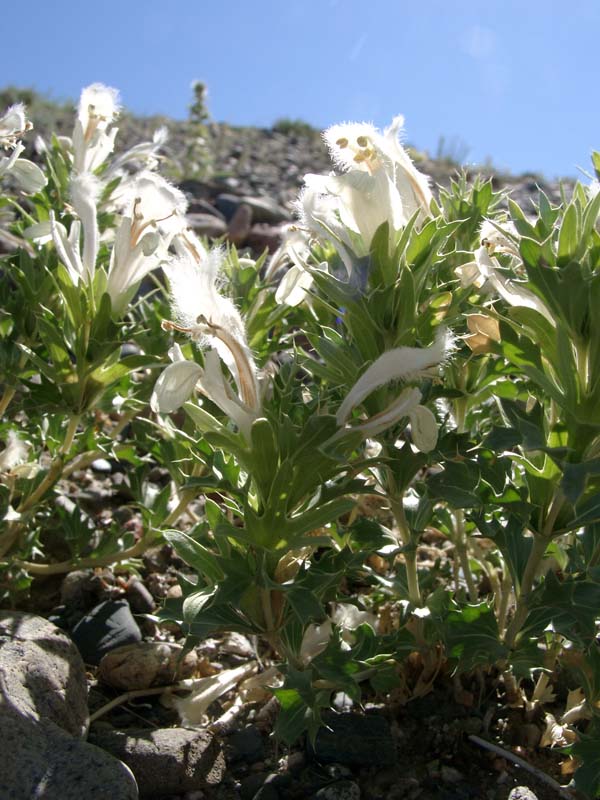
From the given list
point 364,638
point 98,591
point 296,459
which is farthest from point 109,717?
point 296,459

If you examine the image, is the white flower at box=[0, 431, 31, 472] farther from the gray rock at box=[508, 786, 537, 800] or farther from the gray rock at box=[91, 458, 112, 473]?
the gray rock at box=[508, 786, 537, 800]

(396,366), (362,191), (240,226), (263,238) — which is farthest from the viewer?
(240,226)

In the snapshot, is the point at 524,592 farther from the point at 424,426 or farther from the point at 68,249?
the point at 68,249

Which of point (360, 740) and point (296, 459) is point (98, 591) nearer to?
point (360, 740)

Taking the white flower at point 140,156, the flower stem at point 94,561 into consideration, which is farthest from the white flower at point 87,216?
the flower stem at point 94,561

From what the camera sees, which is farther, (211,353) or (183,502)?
(183,502)

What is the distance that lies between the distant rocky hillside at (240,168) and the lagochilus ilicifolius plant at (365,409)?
103 inches

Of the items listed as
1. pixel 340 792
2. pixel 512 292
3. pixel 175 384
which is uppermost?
Result: pixel 512 292

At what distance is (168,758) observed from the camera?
193 cm

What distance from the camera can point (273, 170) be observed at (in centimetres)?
1134

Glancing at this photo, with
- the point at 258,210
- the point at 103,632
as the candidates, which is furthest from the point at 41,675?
the point at 258,210

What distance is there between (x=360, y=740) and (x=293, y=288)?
3.76ft

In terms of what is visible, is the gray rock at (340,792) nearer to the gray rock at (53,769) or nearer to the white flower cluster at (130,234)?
the gray rock at (53,769)

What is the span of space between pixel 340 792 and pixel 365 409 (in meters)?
0.91
